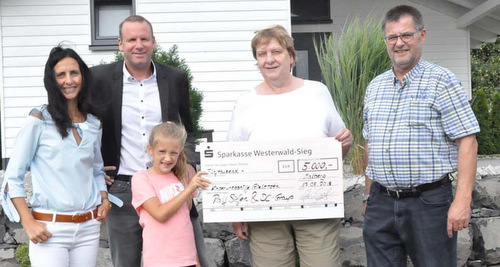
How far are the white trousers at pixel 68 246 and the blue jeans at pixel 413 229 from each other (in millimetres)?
1566

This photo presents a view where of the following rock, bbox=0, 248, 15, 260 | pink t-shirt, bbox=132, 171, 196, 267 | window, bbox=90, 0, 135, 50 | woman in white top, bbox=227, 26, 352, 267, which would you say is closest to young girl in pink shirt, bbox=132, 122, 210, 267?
pink t-shirt, bbox=132, 171, 196, 267

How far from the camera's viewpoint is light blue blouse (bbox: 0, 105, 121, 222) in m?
3.22

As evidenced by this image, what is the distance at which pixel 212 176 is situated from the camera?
11.9 feet

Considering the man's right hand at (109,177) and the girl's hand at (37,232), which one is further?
the man's right hand at (109,177)

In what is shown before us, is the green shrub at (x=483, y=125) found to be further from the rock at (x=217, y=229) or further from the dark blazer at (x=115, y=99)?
the dark blazer at (x=115, y=99)

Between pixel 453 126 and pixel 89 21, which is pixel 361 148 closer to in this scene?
pixel 453 126

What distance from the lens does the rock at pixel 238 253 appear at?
16.2 ft

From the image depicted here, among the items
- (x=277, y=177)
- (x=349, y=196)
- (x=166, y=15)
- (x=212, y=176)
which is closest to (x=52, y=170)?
(x=212, y=176)

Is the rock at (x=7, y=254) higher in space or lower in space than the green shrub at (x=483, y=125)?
lower

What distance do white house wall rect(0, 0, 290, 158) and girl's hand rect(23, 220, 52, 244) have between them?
6915 millimetres

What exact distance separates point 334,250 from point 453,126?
98 cm

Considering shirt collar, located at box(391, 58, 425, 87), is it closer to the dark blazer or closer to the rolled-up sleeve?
the dark blazer

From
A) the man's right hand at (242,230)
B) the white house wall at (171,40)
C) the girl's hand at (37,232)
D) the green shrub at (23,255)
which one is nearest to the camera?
the girl's hand at (37,232)

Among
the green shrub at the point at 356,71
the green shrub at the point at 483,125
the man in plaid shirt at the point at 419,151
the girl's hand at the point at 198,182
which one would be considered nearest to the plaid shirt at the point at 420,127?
the man in plaid shirt at the point at 419,151
